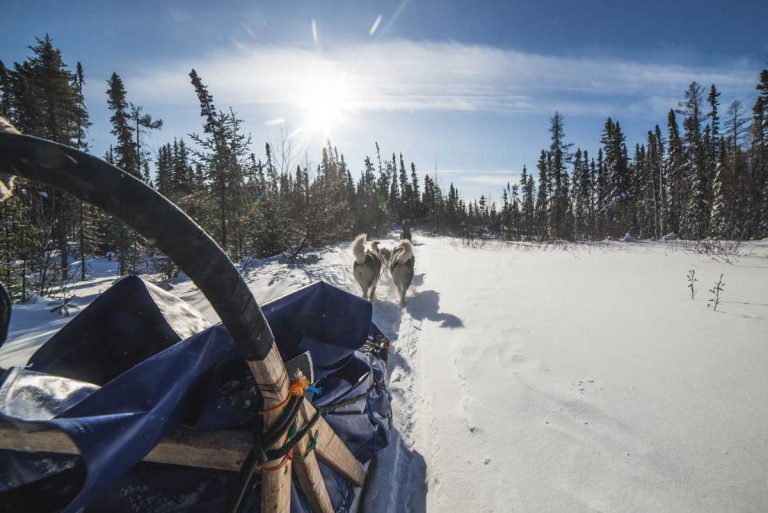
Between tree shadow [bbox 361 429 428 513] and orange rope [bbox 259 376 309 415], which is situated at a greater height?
orange rope [bbox 259 376 309 415]

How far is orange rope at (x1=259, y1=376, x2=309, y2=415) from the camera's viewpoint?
86cm

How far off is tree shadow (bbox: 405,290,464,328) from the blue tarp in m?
3.42

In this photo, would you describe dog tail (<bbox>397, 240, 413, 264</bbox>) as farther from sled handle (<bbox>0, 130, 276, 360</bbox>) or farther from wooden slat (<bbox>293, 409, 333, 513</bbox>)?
sled handle (<bbox>0, 130, 276, 360</bbox>)

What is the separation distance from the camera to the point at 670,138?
34406 millimetres

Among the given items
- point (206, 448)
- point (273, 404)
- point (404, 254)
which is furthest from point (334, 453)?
point (404, 254)

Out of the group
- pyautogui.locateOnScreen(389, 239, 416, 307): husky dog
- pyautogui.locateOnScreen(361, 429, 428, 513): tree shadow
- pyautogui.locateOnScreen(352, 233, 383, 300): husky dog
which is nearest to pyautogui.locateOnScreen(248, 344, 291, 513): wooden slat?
pyautogui.locateOnScreen(361, 429, 428, 513): tree shadow

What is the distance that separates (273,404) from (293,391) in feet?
0.20

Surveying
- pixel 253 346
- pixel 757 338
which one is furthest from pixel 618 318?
pixel 253 346

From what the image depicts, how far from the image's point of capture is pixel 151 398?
2.98 feet

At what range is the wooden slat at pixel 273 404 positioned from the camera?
0.79 metres

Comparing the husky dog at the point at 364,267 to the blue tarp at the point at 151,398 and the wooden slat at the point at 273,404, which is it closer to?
the blue tarp at the point at 151,398

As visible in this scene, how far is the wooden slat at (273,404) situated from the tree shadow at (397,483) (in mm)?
1149

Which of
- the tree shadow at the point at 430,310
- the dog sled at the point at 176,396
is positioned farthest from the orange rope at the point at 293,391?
the tree shadow at the point at 430,310

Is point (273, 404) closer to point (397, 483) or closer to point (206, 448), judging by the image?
point (206, 448)
